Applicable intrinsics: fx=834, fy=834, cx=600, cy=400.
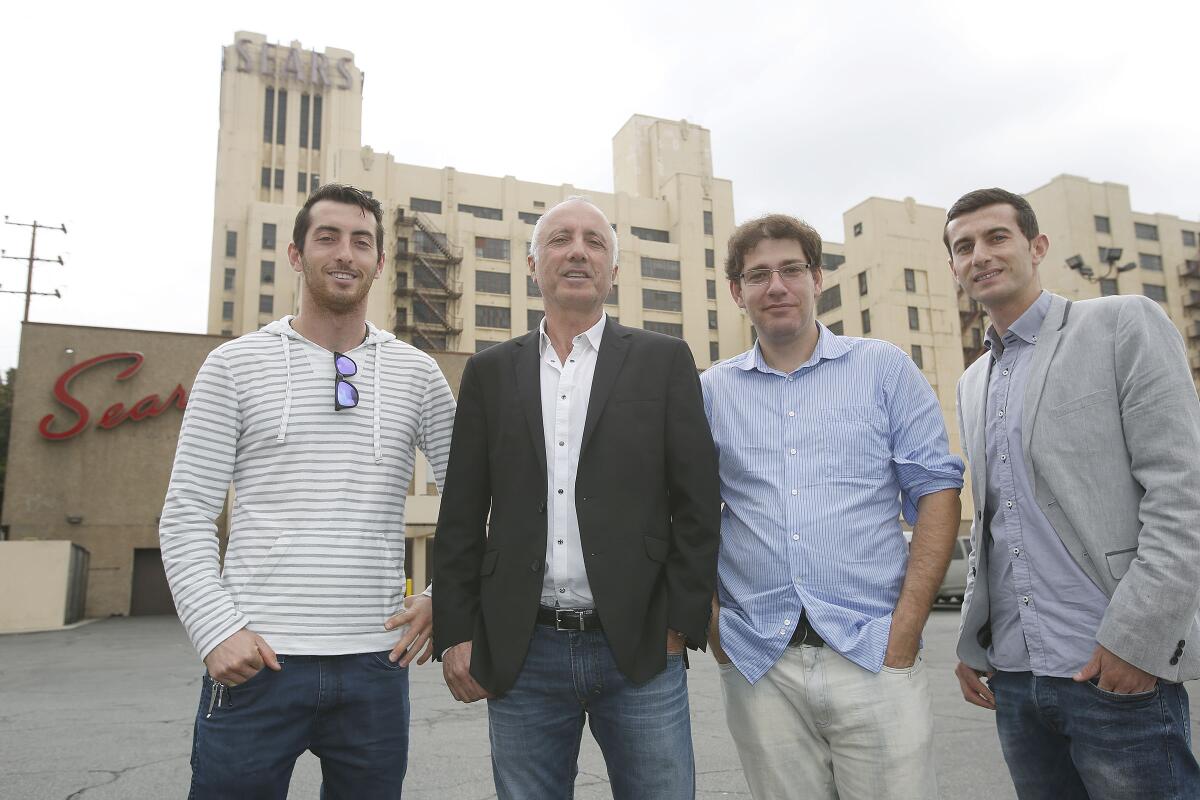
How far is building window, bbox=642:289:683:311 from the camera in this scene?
57719 mm

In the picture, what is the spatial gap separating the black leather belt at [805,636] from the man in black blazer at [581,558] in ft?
1.02

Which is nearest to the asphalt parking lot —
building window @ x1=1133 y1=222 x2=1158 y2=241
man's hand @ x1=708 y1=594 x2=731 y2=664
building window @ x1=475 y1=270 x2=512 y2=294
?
man's hand @ x1=708 y1=594 x2=731 y2=664

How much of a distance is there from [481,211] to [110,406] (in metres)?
34.2

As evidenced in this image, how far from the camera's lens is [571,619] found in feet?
8.25

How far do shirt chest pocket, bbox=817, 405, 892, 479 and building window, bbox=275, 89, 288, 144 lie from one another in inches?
3074

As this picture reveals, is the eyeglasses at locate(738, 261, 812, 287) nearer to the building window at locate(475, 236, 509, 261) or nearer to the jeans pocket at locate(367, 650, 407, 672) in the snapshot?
the jeans pocket at locate(367, 650, 407, 672)

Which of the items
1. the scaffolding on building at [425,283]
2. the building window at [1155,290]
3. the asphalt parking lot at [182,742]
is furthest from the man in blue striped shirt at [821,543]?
the building window at [1155,290]

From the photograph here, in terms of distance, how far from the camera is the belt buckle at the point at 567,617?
8.21 feet

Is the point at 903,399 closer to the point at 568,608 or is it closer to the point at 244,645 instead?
the point at 568,608

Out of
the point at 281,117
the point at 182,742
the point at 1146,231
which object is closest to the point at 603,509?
the point at 182,742

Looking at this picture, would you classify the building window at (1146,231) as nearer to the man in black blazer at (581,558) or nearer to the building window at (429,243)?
the building window at (429,243)

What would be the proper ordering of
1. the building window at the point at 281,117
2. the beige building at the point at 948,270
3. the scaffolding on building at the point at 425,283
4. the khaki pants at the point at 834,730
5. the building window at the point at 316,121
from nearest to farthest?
the khaki pants at the point at 834,730 < the beige building at the point at 948,270 < the scaffolding on building at the point at 425,283 < the building window at the point at 281,117 < the building window at the point at 316,121

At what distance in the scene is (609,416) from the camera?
263 cm

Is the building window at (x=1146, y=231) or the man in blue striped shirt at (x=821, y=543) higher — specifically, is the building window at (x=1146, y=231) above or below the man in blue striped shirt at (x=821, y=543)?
above
